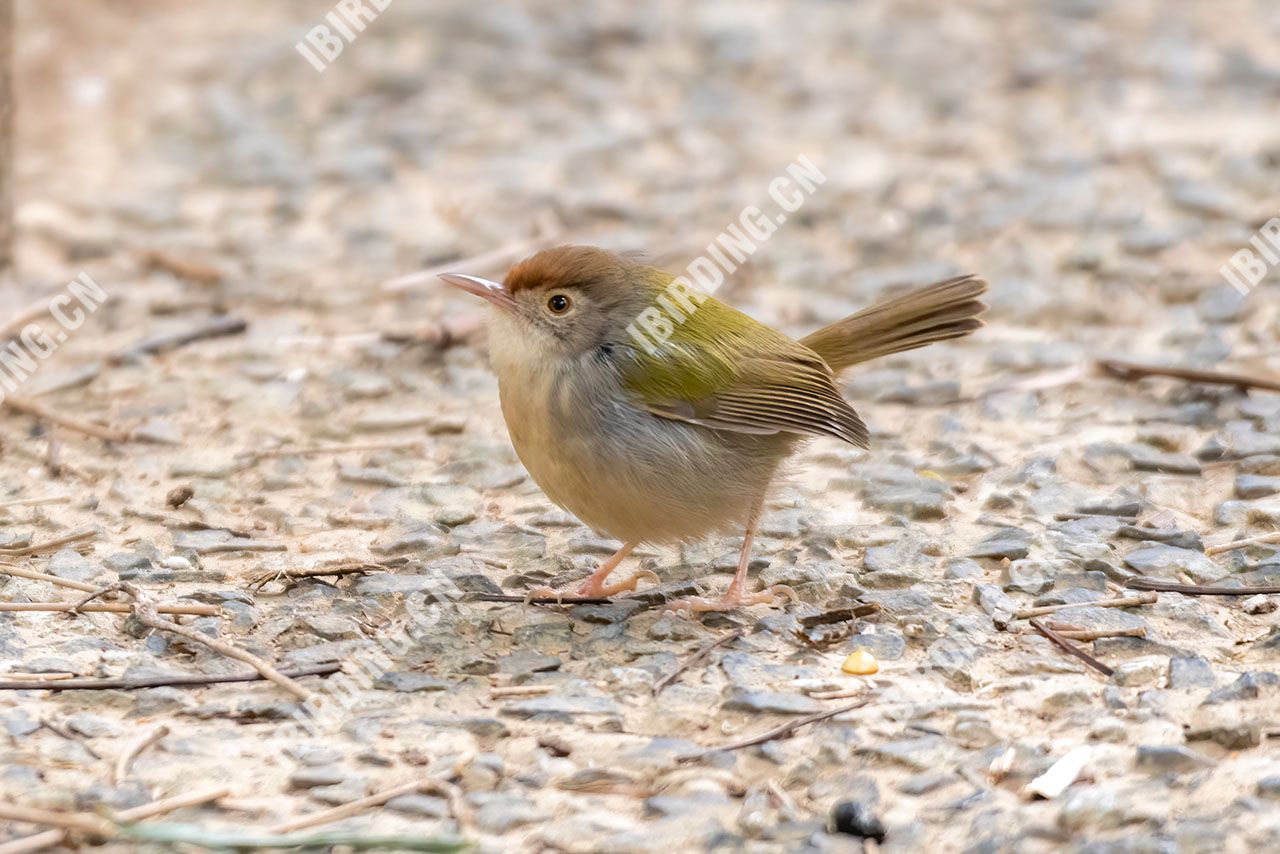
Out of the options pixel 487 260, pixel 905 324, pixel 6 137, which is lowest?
pixel 905 324

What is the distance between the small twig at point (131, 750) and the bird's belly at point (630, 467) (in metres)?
1.32

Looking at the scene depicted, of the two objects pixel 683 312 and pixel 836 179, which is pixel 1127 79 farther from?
pixel 683 312

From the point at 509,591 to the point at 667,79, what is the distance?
5.69 meters

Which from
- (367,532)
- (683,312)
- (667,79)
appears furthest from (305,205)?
(683,312)

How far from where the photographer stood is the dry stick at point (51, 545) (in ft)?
15.8

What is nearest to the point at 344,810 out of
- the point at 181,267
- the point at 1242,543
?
the point at 1242,543

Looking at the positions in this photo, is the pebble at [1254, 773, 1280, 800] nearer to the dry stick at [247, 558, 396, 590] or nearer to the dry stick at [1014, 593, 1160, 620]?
the dry stick at [1014, 593, 1160, 620]

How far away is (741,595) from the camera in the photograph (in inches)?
185

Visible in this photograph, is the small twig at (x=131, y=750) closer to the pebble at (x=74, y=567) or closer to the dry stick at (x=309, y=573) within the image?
the dry stick at (x=309, y=573)

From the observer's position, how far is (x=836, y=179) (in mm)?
8492

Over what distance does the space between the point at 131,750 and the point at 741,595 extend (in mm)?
1843

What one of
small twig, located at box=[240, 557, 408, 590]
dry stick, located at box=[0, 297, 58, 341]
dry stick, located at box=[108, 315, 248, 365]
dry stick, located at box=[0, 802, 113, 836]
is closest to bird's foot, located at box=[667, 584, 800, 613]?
small twig, located at box=[240, 557, 408, 590]

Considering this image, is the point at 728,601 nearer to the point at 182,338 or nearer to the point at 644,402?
the point at 644,402

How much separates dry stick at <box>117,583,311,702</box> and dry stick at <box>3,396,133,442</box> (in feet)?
4.61
